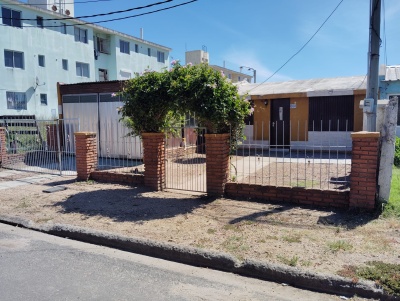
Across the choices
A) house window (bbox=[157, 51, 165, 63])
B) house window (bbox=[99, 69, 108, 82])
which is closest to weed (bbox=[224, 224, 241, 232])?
house window (bbox=[99, 69, 108, 82])

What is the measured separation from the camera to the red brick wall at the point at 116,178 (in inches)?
335

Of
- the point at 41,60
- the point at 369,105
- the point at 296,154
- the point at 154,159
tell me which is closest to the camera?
the point at 369,105

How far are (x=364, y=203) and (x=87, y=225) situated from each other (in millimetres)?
4726

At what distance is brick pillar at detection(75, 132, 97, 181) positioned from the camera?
8992 mm

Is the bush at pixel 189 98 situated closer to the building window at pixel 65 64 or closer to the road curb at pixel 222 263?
the road curb at pixel 222 263

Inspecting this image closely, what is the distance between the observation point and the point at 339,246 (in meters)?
4.44

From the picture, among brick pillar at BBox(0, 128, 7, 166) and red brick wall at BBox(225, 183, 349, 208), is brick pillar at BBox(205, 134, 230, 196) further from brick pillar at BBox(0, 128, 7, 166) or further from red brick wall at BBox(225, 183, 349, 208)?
brick pillar at BBox(0, 128, 7, 166)

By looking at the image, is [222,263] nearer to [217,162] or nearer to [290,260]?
[290,260]

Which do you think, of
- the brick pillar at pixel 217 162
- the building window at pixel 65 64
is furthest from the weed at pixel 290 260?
the building window at pixel 65 64

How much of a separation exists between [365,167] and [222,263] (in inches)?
121

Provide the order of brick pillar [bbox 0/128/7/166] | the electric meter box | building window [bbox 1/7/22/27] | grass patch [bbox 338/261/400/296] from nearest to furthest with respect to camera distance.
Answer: grass patch [bbox 338/261/400/296], the electric meter box, brick pillar [bbox 0/128/7/166], building window [bbox 1/7/22/27]

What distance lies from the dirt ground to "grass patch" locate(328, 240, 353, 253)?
0.01m

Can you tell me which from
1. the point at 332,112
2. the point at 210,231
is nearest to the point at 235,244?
the point at 210,231

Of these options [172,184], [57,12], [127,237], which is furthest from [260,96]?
[57,12]
